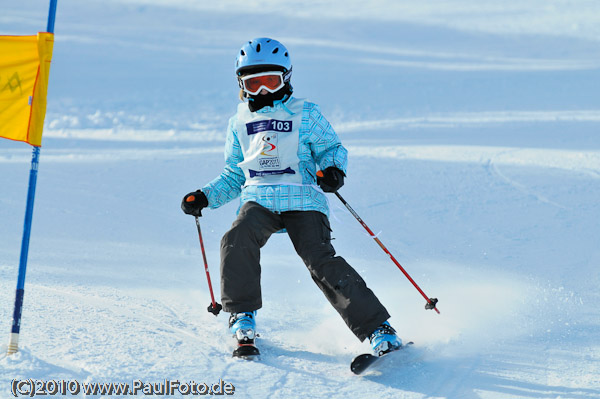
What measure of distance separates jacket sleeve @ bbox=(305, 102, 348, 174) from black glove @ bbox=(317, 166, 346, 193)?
0.46 feet

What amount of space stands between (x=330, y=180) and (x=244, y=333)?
2.71ft

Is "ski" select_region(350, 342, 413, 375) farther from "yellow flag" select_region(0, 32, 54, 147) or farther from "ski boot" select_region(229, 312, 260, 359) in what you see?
"yellow flag" select_region(0, 32, 54, 147)

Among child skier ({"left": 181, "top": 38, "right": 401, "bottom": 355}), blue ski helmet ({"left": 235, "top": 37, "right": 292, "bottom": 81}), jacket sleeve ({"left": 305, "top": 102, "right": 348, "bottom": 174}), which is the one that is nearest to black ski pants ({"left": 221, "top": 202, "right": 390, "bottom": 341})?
child skier ({"left": 181, "top": 38, "right": 401, "bottom": 355})

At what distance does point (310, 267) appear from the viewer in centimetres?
343

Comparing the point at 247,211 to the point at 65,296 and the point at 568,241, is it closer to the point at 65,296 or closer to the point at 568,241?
the point at 65,296

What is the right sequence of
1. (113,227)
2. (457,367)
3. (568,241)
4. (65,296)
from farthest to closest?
(113,227) < (568,241) < (65,296) < (457,367)

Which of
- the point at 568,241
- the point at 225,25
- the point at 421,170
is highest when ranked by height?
the point at 225,25

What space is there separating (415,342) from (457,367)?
294 mm

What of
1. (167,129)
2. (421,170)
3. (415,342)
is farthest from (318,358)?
→ (167,129)

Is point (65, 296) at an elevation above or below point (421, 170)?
below

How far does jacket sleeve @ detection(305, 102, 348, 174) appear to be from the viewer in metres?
3.60

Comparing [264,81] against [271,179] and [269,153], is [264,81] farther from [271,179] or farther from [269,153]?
[271,179]

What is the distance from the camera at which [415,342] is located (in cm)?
341

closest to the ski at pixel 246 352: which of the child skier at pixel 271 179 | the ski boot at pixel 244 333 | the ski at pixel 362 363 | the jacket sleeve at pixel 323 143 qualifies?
the ski boot at pixel 244 333
